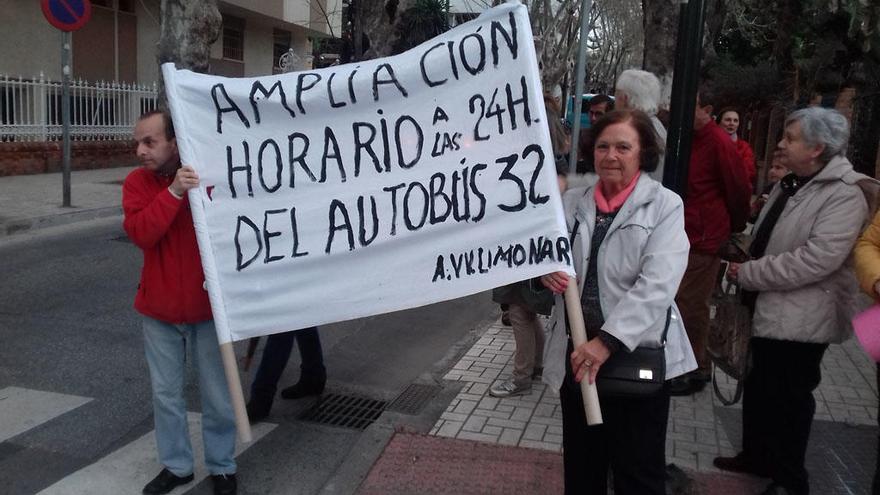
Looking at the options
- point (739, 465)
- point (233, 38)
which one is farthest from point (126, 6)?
point (739, 465)

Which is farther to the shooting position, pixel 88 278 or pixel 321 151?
pixel 88 278

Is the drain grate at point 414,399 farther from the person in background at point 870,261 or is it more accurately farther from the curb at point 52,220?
the curb at point 52,220

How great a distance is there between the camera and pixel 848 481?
4.16m

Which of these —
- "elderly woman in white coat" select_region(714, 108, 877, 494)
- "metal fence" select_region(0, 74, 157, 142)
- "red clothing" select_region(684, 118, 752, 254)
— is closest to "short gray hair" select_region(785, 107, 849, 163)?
"elderly woman in white coat" select_region(714, 108, 877, 494)

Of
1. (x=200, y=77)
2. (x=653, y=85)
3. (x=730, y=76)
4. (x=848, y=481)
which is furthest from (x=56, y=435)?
(x=730, y=76)

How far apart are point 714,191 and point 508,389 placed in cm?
175

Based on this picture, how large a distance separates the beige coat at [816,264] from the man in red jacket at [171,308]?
2438mm

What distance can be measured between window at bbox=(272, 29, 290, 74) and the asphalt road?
20806mm

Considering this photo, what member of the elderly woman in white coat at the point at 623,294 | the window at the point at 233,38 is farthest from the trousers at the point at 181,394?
the window at the point at 233,38

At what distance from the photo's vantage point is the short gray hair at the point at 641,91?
14.0 ft

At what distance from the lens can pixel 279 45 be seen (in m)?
29.7

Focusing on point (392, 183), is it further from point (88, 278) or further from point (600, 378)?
point (88, 278)

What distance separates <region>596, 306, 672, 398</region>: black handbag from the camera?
282 centimetres

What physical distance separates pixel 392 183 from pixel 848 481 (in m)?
2.82
